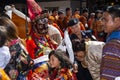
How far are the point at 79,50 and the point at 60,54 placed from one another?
284 millimetres

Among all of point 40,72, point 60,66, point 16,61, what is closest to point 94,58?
point 60,66

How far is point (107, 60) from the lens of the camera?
2.95 metres

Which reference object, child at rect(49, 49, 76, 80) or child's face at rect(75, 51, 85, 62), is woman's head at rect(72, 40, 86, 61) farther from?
child at rect(49, 49, 76, 80)

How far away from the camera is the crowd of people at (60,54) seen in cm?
296

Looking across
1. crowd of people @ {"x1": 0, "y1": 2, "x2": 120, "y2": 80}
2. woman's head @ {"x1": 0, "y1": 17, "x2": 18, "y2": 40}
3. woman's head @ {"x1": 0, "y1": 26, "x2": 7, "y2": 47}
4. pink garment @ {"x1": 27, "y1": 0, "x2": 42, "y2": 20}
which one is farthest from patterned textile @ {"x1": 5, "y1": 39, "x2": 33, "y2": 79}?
pink garment @ {"x1": 27, "y1": 0, "x2": 42, "y2": 20}

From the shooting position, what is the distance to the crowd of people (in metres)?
2.96

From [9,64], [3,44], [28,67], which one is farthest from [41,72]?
[3,44]

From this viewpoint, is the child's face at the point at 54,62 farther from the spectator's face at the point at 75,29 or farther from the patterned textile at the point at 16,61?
the spectator's face at the point at 75,29

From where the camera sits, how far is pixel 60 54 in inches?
163

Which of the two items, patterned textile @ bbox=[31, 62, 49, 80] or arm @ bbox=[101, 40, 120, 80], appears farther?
patterned textile @ bbox=[31, 62, 49, 80]

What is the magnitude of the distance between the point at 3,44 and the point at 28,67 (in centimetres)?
71

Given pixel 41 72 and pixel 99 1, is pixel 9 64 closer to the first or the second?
pixel 41 72

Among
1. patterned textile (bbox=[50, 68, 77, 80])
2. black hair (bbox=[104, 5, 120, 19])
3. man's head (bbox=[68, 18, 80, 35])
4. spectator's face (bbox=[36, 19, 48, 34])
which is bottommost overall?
patterned textile (bbox=[50, 68, 77, 80])

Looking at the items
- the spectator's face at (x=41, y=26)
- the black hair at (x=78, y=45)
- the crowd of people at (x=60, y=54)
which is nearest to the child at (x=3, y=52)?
the crowd of people at (x=60, y=54)
